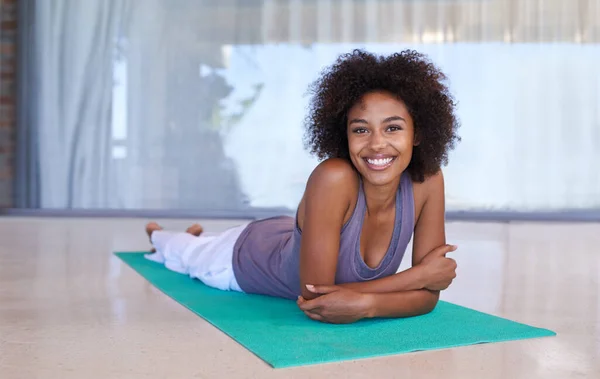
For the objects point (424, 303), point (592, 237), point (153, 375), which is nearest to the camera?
point (153, 375)

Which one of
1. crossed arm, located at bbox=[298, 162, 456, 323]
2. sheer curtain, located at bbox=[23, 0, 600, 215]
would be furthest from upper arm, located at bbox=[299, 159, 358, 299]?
sheer curtain, located at bbox=[23, 0, 600, 215]

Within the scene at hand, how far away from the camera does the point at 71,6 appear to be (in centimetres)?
571

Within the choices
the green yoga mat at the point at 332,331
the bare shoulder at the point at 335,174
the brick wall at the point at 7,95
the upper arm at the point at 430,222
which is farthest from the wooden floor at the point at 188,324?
the brick wall at the point at 7,95

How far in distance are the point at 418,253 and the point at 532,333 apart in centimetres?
32

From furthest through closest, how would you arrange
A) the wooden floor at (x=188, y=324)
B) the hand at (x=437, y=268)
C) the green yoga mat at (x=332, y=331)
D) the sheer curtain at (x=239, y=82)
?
the sheer curtain at (x=239, y=82) → the hand at (x=437, y=268) → the green yoga mat at (x=332, y=331) → the wooden floor at (x=188, y=324)

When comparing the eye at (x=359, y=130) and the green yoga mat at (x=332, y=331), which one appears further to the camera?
the eye at (x=359, y=130)

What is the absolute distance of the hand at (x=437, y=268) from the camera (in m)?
1.59

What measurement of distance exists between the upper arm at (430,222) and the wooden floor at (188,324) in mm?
312

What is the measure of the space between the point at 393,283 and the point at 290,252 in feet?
1.11

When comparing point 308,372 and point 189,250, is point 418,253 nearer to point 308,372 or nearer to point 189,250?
point 308,372

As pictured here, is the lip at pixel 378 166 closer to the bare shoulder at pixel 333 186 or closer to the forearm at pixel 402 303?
the bare shoulder at pixel 333 186

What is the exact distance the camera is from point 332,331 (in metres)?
1.48

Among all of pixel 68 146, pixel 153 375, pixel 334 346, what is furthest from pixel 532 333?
pixel 68 146

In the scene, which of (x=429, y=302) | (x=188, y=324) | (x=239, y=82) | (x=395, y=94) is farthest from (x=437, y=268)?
(x=239, y=82)
